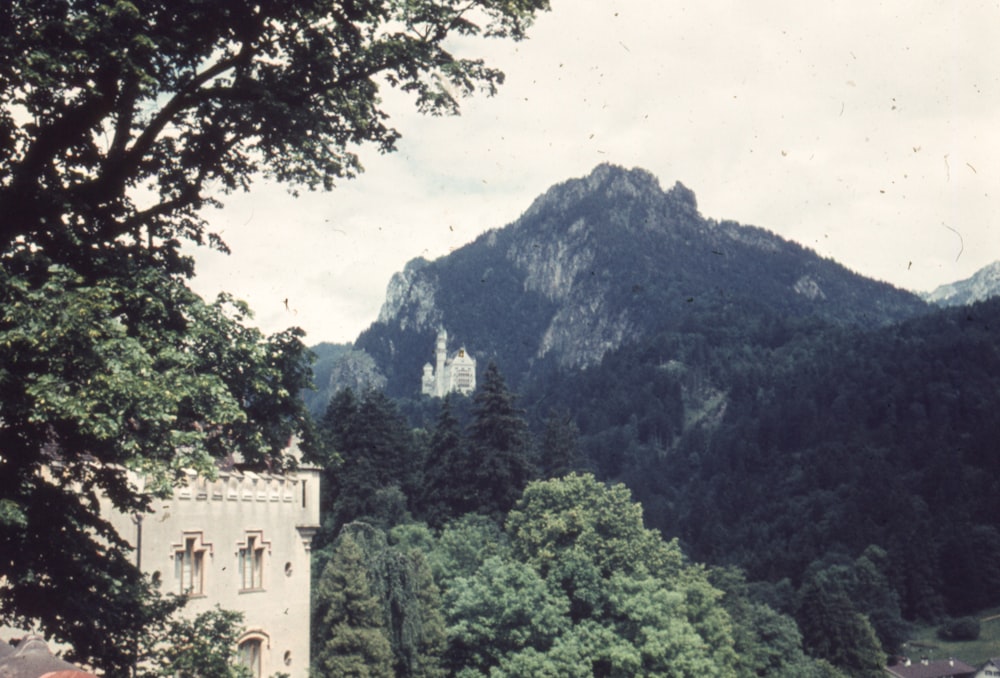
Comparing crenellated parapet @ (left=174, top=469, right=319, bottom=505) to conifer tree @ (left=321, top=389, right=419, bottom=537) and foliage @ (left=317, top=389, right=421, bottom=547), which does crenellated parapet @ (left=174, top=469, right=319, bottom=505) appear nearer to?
foliage @ (left=317, top=389, right=421, bottom=547)

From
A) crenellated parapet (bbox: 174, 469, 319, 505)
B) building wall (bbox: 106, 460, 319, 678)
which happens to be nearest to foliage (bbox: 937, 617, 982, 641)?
building wall (bbox: 106, 460, 319, 678)

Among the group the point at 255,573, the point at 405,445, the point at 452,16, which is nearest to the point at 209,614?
the point at 452,16

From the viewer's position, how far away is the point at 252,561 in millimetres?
31359

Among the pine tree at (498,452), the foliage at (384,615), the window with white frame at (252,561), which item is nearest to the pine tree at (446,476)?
the pine tree at (498,452)

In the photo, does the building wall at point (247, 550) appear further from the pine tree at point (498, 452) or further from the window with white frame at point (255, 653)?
the pine tree at point (498, 452)

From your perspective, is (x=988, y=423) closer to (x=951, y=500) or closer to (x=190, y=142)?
(x=951, y=500)

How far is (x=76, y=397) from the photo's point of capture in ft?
37.8

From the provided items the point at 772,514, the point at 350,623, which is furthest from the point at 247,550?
the point at 772,514

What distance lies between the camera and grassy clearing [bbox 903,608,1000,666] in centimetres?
11781

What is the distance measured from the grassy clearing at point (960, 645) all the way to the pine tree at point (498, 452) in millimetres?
67748

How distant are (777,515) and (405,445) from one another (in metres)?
118

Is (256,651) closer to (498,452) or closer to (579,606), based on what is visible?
(579,606)

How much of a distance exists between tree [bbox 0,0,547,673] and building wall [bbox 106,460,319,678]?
12855mm

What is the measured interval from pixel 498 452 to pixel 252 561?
153 ft
